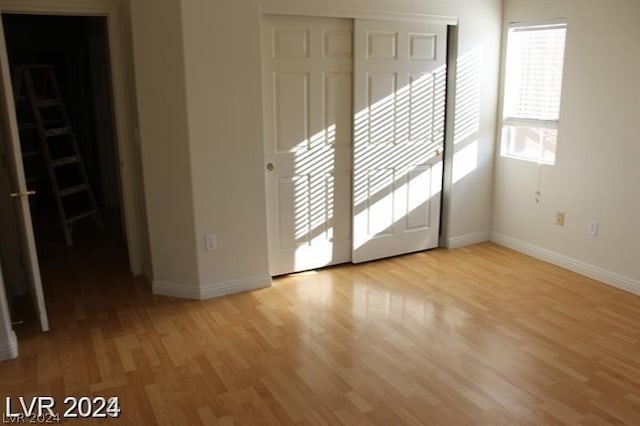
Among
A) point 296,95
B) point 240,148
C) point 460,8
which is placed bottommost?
point 240,148

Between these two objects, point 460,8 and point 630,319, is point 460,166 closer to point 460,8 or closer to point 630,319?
point 460,8

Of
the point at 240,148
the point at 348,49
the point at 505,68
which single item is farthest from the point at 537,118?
the point at 240,148

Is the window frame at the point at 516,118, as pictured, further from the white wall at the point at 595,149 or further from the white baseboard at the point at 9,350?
the white baseboard at the point at 9,350

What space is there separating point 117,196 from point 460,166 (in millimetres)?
4180

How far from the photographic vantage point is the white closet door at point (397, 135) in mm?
4355

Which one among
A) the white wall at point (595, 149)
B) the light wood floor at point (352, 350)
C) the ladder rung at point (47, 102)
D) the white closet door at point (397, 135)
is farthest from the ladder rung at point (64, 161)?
the white wall at point (595, 149)

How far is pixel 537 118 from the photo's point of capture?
467cm

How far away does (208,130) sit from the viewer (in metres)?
3.73

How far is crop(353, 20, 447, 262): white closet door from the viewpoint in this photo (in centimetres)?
436

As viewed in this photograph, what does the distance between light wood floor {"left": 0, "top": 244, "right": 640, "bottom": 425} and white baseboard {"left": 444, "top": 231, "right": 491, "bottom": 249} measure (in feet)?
2.01

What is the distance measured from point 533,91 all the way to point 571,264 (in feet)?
4.99

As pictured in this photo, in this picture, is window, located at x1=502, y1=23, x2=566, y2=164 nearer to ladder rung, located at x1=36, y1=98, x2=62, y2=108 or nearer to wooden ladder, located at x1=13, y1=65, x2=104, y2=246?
wooden ladder, located at x1=13, y1=65, x2=104, y2=246

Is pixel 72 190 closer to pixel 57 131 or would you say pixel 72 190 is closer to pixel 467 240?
pixel 57 131

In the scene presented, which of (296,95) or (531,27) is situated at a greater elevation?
(531,27)
